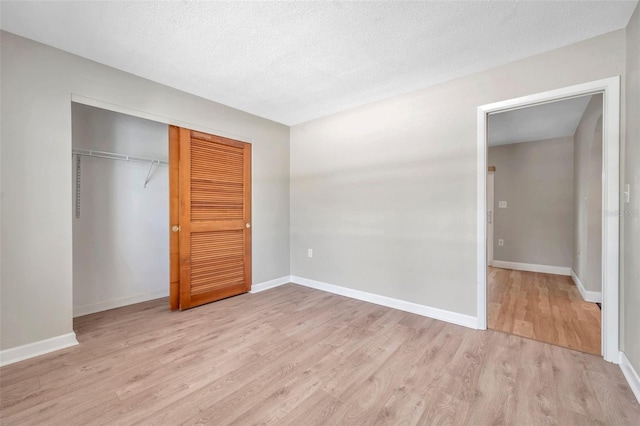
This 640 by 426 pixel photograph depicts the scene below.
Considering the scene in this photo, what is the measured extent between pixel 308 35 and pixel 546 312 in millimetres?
3545

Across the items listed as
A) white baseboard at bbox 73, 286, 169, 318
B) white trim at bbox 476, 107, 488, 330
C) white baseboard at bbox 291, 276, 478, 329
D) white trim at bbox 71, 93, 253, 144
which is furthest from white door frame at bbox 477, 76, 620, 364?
white baseboard at bbox 73, 286, 169, 318

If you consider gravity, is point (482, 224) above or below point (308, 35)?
below

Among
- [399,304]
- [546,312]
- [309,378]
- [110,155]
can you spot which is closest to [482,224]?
[399,304]

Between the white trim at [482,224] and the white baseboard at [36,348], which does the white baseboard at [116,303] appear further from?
the white trim at [482,224]

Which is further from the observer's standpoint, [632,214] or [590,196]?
[590,196]

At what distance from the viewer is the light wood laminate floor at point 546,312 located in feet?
7.50

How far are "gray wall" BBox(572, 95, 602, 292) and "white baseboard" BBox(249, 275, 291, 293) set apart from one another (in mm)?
3840

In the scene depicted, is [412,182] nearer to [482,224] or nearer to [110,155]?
[482,224]

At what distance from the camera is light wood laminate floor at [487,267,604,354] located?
229cm

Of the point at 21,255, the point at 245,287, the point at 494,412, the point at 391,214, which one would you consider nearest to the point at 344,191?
the point at 391,214

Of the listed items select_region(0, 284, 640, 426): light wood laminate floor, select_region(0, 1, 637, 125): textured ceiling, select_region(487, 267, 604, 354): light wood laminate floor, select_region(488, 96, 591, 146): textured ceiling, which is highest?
select_region(0, 1, 637, 125): textured ceiling

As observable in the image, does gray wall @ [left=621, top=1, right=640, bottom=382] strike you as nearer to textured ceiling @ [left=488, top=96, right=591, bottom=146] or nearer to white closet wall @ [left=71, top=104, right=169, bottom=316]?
textured ceiling @ [left=488, top=96, right=591, bottom=146]

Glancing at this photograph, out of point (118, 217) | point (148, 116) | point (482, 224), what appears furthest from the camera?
point (118, 217)

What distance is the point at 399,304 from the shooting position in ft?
9.69
